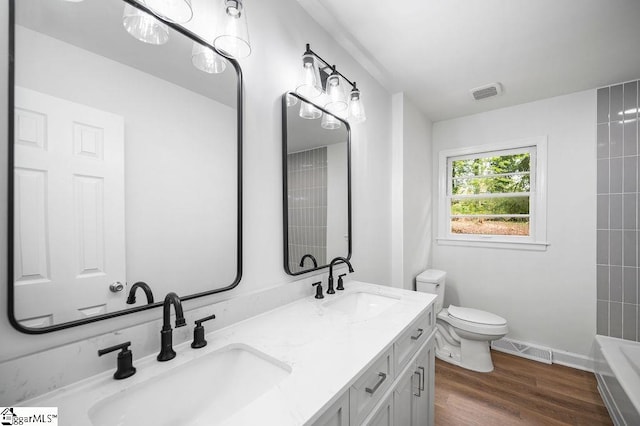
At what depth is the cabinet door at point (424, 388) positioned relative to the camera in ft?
4.25

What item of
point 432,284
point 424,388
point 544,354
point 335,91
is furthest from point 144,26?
point 544,354

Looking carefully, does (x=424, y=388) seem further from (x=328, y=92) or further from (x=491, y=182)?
(x=491, y=182)

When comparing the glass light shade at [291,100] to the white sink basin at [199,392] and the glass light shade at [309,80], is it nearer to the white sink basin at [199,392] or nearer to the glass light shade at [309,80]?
the glass light shade at [309,80]

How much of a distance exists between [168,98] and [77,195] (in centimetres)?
42

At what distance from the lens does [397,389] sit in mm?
1066

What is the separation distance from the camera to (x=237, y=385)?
32.3 inches

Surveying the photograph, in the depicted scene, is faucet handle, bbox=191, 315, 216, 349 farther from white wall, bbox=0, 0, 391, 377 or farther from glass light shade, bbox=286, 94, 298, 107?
glass light shade, bbox=286, 94, 298, 107

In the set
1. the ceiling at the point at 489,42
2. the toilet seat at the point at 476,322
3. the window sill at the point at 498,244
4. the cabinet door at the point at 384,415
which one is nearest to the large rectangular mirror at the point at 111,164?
the cabinet door at the point at 384,415

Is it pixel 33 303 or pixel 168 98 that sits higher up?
pixel 168 98

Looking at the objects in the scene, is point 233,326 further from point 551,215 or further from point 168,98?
point 551,215

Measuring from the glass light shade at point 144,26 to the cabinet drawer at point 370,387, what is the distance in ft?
4.07

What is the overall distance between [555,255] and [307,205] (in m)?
2.55

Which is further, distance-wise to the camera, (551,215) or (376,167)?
(551,215)

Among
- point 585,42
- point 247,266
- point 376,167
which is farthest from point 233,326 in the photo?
point 585,42
